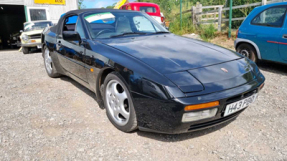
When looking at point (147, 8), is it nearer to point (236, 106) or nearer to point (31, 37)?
point (31, 37)

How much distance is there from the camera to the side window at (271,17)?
182 inches

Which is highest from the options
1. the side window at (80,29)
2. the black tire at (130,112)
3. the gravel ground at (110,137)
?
the side window at (80,29)

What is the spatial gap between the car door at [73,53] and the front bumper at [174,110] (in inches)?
51.2

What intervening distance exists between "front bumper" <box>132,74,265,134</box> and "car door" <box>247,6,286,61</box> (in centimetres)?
289

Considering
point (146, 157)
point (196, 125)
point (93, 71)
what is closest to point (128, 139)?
point (146, 157)

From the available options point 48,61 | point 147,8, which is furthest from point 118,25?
point 147,8

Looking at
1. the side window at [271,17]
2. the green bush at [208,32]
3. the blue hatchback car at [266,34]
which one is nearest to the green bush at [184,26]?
the green bush at [208,32]

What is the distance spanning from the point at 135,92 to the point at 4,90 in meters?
3.26

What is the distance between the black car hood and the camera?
2.26 m

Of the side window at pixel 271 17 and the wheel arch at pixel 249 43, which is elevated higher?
the side window at pixel 271 17

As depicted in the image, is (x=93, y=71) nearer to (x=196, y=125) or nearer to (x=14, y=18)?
(x=196, y=125)

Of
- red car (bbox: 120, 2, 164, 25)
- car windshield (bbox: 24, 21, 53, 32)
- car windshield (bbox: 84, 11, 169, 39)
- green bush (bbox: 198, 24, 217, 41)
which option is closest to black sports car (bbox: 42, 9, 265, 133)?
car windshield (bbox: 84, 11, 169, 39)

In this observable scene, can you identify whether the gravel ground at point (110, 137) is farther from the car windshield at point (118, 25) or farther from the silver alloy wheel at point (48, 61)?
the silver alloy wheel at point (48, 61)

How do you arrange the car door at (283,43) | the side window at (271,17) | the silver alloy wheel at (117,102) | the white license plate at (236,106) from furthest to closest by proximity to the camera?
1. the side window at (271,17)
2. the car door at (283,43)
3. the silver alloy wheel at (117,102)
4. the white license plate at (236,106)
